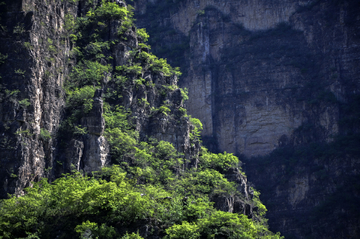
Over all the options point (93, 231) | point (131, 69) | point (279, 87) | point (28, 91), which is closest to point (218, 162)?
→ point (131, 69)

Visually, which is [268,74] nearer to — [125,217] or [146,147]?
[146,147]

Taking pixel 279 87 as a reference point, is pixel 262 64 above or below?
above

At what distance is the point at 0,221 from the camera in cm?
2780

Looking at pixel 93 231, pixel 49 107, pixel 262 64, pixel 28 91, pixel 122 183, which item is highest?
pixel 262 64

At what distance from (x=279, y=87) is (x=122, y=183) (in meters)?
41.2

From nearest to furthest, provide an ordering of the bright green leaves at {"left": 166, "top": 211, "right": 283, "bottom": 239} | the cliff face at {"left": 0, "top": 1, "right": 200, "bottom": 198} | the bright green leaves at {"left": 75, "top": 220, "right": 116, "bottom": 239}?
the bright green leaves at {"left": 75, "top": 220, "right": 116, "bottom": 239}, the bright green leaves at {"left": 166, "top": 211, "right": 283, "bottom": 239}, the cliff face at {"left": 0, "top": 1, "right": 200, "bottom": 198}

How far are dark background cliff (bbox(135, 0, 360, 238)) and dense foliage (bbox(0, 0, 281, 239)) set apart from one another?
1541 cm

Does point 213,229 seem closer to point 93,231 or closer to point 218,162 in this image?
point 93,231

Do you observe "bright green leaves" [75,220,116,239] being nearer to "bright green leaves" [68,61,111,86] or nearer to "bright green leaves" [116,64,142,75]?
"bright green leaves" [68,61,111,86]

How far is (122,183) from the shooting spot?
3362cm

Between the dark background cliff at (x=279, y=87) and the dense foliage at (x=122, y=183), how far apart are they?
15.4 m

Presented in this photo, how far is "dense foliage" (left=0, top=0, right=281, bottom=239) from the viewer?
29000 mm

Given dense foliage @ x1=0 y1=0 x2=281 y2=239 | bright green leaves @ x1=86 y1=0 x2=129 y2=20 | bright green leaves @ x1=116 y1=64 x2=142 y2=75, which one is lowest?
dense foliage @ x1=0 y1=0 x2=281 y2=239

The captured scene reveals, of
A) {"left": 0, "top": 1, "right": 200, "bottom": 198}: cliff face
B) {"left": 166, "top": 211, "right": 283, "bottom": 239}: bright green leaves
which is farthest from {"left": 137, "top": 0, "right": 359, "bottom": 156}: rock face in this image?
{"left": 166, "top": 211, "right": 283, "bottom": 239}: bright green leaves
